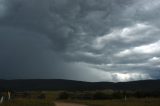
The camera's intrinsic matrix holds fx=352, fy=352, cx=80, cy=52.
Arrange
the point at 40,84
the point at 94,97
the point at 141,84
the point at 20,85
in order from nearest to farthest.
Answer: the point at 94,97 < the point at 20,85 < the point at 141,84 < the point at 40,84

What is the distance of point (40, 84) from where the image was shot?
189 metres

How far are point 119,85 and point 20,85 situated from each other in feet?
165

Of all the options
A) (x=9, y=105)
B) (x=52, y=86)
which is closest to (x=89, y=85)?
(x=52, y=86)

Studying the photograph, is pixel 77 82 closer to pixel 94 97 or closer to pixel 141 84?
pixel 141 84

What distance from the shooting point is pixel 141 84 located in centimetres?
17700

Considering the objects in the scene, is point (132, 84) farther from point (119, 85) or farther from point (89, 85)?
point (89, 85)

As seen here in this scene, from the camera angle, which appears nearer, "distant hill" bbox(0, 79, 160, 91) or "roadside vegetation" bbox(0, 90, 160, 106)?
"roadside vegetation" bbox(0, 90, 160, 106)

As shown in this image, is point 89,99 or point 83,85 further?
point 83,85

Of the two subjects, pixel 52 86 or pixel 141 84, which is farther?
pixel 52 86

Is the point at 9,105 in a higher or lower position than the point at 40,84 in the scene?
lower

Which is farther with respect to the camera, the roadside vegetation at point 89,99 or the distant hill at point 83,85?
the distant hill at point 83,85

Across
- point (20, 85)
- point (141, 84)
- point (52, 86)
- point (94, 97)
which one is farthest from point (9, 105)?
point (52, 86)

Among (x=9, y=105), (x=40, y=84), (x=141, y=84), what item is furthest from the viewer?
(x=40, y=84)

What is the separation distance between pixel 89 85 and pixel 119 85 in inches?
679
